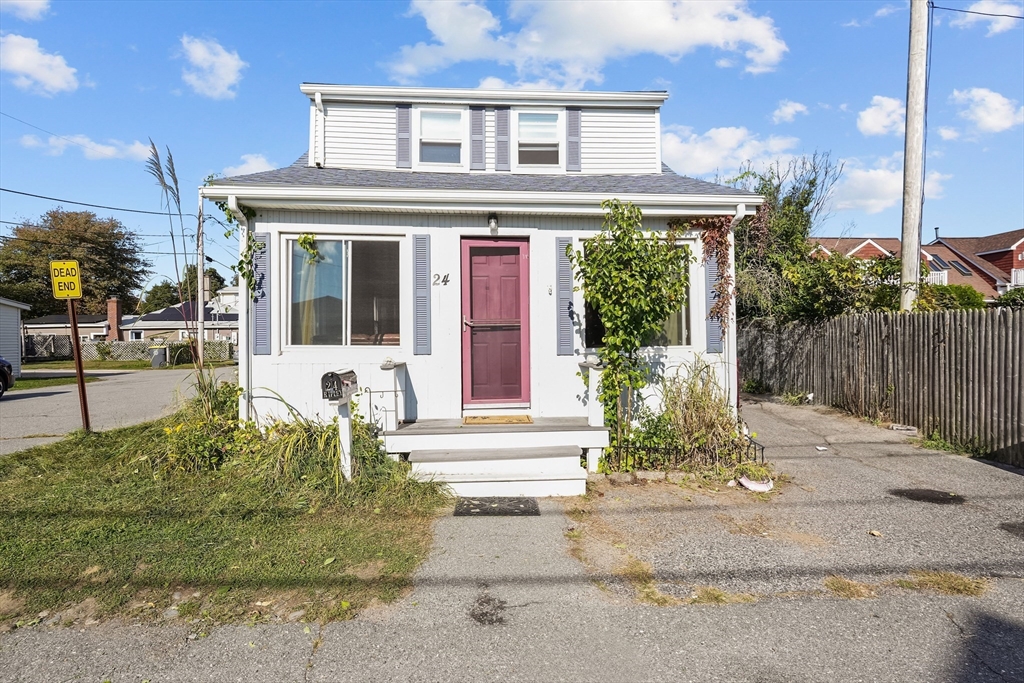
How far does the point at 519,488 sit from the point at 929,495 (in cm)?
→ 380

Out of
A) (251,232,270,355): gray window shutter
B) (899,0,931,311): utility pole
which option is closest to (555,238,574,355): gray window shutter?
(251,232,270,355): gray window shutter

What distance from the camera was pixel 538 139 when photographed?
8344mm

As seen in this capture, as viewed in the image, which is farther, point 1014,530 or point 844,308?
point 844,308

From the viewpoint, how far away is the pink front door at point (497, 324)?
20.9 feet

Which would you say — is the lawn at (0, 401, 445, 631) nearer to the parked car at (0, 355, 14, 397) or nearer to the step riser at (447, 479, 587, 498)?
the step riser at (447, 479, 587, 498)

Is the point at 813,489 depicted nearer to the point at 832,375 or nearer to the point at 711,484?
the point at 711,484

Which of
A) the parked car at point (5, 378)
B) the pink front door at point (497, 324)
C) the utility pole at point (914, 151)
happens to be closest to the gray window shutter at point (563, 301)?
the pink front door at point (497, 324)

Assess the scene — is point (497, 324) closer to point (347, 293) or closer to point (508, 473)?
point (347, 293)

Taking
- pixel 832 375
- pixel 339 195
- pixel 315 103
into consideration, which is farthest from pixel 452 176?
pixel 832 375

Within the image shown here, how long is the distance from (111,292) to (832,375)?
51.6 m

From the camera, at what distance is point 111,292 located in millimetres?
44438

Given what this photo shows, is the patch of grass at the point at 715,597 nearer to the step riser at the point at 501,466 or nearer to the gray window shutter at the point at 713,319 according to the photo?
the step riser at the point at 501,466

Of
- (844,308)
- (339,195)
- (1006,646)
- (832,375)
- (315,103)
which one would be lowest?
(1006,646)

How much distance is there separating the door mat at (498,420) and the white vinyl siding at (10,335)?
23.2 metres
